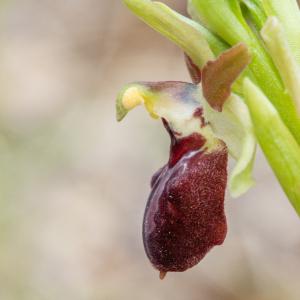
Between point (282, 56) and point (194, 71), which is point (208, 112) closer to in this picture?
point (194, 71)

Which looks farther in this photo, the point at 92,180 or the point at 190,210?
the point at 92,180

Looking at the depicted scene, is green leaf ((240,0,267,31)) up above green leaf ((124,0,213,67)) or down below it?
above

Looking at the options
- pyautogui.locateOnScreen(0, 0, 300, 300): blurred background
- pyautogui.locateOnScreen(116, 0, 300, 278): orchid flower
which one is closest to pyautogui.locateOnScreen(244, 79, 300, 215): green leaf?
pyautogui.locateOnScreen(116, 0, 300, 278): orchid flower

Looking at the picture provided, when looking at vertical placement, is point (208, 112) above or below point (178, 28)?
below

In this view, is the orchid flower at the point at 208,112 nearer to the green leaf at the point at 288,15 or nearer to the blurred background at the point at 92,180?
the green leaf at the point at 288,15

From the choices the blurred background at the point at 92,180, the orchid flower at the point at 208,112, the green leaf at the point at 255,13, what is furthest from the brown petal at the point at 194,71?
the blurred background at the point at 92,180

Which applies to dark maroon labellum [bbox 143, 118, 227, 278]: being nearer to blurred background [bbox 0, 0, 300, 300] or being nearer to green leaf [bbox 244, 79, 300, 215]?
green leaf [bbox 244, 79, 300, 215]

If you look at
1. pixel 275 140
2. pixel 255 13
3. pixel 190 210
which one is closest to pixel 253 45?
pixel 255 13
